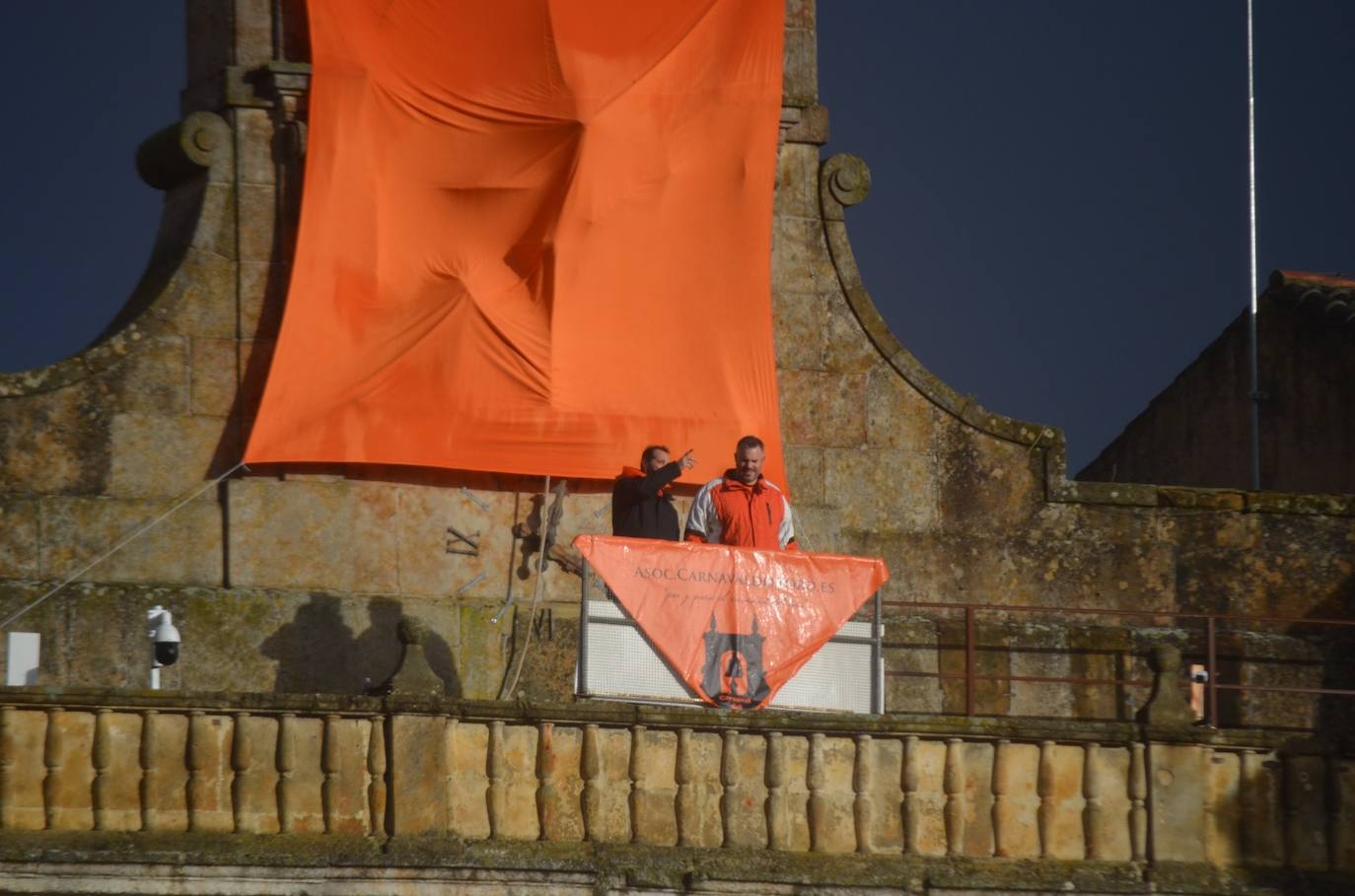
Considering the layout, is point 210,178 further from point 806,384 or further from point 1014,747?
point 1014,747

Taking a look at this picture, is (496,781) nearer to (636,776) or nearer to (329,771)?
(636,776)

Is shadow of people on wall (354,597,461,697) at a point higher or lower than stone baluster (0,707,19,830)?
higher

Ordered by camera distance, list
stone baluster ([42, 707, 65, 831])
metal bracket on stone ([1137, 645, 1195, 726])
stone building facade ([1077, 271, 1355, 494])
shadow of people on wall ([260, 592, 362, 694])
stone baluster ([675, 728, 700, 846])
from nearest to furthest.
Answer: stone baluster ([42, 707, 65, 831])
stone baluster ([675, 728, 700, 846])
metal bracket on stone ([1137, 645, 1195, 726])
shadow of people on wall ([260, 592, 362, 694])
stone building facade ([1077, 271, 1355, 494])

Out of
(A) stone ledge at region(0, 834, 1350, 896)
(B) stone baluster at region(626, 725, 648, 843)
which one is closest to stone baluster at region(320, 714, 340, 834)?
(A) stone ledge at region(0, 834, 1350, 896)

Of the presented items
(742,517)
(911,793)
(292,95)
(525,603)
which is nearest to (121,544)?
(525,603)

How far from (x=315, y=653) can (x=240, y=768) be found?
3507mm

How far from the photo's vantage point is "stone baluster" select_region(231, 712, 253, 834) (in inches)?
693

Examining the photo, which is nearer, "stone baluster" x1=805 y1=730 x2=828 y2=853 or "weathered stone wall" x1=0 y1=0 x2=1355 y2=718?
"stone baluster" x1=805 y1=730 x2=828 y2=853

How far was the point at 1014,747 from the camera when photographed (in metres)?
18.5

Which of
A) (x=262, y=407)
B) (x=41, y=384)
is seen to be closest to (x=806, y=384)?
(x=262, y=407)

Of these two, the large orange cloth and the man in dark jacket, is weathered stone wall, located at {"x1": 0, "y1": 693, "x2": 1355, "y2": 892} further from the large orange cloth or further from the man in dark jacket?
the large orange cloth

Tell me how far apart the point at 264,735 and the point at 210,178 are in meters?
5.45

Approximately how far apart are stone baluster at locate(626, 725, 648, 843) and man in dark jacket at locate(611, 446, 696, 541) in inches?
81.8

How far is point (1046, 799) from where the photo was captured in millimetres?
18516
